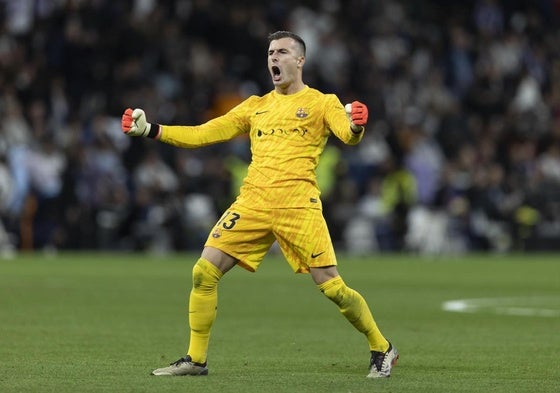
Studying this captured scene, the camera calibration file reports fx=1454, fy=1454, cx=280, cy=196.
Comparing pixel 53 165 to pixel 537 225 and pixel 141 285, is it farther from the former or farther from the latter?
pixel 537 225

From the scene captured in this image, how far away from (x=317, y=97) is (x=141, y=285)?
34.8 feet

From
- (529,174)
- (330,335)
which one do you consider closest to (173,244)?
(529,174)

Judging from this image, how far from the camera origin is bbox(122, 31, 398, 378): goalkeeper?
33.7 ft

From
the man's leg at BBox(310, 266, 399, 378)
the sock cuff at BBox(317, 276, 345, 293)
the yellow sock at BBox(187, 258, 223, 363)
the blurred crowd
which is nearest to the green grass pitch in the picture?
the man's leg at BBox(310, 266, 399, 378)

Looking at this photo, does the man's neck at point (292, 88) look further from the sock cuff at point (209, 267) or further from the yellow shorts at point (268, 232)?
the sock cuff at point (209, 267)

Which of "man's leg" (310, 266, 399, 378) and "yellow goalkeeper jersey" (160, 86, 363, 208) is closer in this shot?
"man's leg" (310, 266, 399, 378)

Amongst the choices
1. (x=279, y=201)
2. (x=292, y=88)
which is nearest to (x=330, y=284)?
(x=279, y=201)

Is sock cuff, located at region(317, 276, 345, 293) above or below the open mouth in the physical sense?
below

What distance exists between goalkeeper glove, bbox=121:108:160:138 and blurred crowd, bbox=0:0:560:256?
17868mm

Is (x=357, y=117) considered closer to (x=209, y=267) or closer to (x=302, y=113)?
(x=302, y=113)

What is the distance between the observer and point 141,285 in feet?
68.1

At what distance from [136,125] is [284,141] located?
1.07 metres

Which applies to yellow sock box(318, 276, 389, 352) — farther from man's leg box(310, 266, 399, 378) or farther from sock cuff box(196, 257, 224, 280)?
sock cuff box(196, 257, 224, 280)

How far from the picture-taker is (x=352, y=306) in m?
10.4
